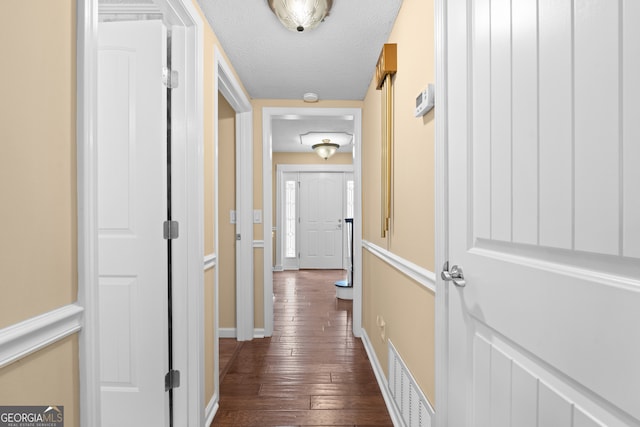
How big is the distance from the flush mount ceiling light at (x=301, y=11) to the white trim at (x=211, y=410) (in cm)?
213

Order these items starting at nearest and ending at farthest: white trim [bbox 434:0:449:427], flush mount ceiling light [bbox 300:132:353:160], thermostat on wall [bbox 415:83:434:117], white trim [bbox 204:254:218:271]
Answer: white trim [bbox 434:0:449:427] → thermostat on wall [bbox 415:83:434:117] → white trim [bbox 204:254:218:271] → flush mount ceiling light [bbox 300:132:353:160]

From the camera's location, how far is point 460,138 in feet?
3.60

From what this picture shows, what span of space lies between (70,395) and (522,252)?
114 cm

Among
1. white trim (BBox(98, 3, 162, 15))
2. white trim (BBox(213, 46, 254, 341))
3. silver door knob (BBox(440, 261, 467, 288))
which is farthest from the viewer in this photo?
white trim (BBox(213, 46, 254, 341))

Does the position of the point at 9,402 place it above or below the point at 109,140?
below

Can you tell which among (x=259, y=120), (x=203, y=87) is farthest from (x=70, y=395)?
(x=259, y=120)

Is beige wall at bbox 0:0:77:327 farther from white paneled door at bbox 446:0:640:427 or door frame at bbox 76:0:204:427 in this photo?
white paneled door at bbox 446:0:640:427

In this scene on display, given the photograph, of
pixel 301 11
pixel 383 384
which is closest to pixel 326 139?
pixel 301 11

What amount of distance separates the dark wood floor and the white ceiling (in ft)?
7.33

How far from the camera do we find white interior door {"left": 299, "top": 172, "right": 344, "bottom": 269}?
285 inches

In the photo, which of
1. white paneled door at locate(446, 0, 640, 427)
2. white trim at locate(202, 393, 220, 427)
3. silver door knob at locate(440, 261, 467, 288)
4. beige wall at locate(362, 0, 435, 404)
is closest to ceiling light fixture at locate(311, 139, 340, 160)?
beige wall at locate(362, 0, 435, 404)

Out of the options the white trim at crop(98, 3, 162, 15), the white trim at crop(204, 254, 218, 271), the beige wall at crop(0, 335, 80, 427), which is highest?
Result: the white trim at crop(98, 3, 162, 15)

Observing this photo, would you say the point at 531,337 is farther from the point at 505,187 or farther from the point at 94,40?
the point at 94,40

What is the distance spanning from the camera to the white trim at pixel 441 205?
1.21m
